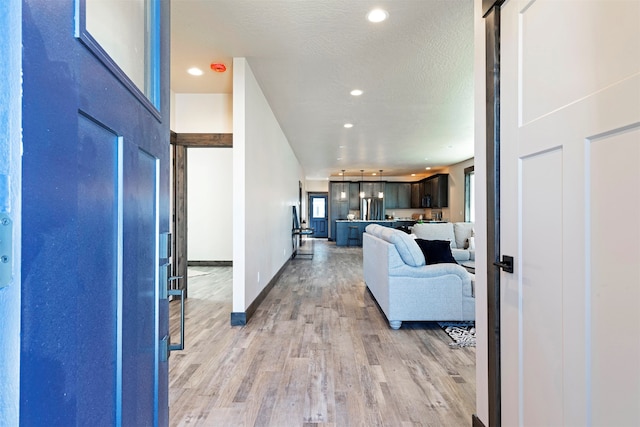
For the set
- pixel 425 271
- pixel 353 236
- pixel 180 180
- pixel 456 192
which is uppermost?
pixel 456 192

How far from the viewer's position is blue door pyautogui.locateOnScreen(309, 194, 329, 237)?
13781 mm

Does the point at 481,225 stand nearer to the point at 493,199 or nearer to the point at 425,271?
the point at 493,199

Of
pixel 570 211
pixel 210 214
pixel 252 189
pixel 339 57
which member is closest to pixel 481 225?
pixel 570 211

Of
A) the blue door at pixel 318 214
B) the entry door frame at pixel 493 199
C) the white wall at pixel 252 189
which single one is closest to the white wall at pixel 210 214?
the white wall at pixel 252 189

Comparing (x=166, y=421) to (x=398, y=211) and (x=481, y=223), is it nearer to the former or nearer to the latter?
(x=481, y=223)

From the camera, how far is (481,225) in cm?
151

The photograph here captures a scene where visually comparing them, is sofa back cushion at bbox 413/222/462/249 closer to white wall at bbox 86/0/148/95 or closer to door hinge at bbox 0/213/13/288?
white wall at bbox 86/0/148/95

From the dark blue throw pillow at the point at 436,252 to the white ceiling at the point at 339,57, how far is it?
1.89 metres

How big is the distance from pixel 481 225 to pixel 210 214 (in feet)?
21.2

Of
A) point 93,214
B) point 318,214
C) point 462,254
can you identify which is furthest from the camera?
point 318,214

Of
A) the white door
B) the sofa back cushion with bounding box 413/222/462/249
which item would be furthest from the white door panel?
the sofa back cushion with bounding box 413/222/462/249

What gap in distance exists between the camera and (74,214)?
0.51 metres

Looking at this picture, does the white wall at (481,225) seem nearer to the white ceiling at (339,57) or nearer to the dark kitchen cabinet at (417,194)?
the white ceiling at (339,57)

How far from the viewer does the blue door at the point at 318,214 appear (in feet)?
45.2
